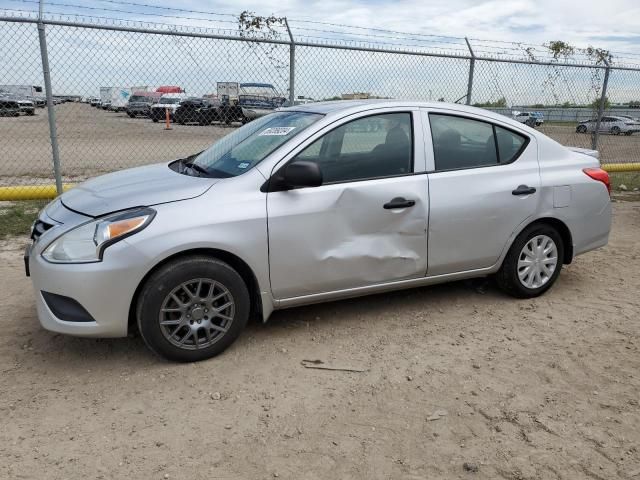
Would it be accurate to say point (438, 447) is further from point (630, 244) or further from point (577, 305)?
point (630, 244)

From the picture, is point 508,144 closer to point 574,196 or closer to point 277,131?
point 574,196

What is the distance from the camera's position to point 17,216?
22.3ft

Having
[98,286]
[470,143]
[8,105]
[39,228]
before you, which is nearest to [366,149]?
[470,143]

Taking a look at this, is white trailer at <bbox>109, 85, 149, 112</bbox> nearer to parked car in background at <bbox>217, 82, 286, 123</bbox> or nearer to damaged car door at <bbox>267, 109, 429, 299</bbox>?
parked car in background at <bbox>217, 82, 286, 123</bbox>

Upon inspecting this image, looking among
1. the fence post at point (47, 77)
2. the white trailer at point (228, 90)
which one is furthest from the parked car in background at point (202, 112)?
the fence post at point (47, 77)

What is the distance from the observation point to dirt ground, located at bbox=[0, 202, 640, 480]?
8.74 feet

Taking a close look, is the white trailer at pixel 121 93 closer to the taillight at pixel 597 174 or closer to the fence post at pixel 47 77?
the fence post at pixel 47 77

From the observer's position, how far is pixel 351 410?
310 centimetres

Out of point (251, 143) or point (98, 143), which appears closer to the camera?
point (251, 143)

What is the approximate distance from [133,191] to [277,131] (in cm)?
111

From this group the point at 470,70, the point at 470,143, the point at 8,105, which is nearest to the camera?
the point at 470,143

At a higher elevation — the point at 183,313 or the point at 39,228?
the point at 39,228

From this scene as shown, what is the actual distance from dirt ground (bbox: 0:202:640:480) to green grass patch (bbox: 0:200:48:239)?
2060 millimetres

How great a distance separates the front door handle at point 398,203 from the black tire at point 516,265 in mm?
1091
